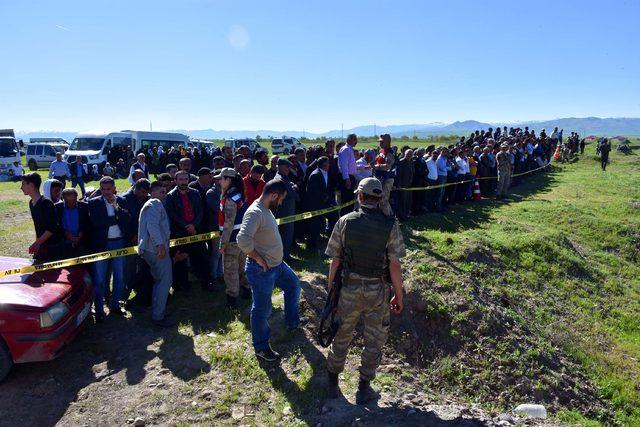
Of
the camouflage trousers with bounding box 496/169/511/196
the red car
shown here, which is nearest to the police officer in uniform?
the red car

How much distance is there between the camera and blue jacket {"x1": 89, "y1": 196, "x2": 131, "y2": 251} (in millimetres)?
5809

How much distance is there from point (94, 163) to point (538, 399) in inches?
940

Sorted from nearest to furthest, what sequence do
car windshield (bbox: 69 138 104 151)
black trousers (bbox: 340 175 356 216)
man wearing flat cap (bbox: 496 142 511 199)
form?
black trousers (bbox: 340 175 356 216), man wearing flat cap (bbox: 496 142 511 199), car windshield (bbox: 69 138 104 151)

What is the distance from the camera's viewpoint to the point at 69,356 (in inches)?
206

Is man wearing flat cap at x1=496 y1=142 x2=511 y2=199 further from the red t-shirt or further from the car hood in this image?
the car hood

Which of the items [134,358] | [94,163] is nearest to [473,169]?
[134,358]

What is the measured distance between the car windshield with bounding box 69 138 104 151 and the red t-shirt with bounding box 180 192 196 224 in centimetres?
2100

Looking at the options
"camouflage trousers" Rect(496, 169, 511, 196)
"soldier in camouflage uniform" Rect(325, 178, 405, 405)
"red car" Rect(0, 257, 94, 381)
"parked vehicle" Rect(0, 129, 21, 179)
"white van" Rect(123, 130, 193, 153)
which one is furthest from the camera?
"white van" Rect(123, 130, 193, 153)

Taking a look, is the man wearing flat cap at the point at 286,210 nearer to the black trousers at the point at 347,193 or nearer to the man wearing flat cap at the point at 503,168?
the black trousers at the point at 347,193

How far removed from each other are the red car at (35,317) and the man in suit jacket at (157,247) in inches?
34.9

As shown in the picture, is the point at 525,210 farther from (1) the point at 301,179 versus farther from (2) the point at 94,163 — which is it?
(2) the point at 94,163

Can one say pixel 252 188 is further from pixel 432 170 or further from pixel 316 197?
pixel 432 170

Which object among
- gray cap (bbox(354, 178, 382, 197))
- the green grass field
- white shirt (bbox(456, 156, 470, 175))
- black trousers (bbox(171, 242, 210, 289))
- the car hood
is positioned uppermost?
gray cap (bbox(354, 178, 382, 197))

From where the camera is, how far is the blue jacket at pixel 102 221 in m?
5.81
